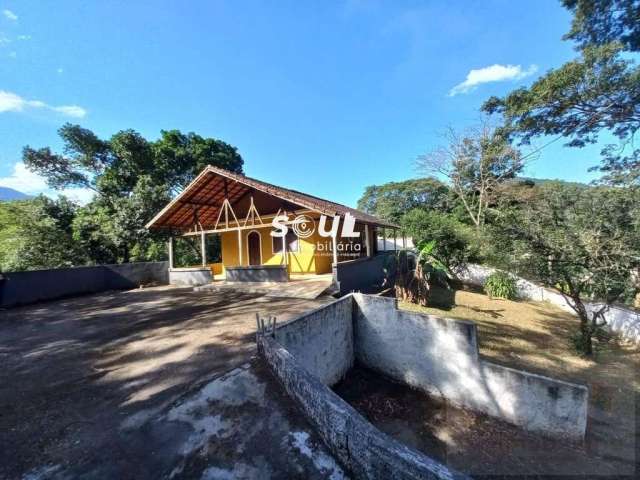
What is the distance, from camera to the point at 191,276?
11773mm

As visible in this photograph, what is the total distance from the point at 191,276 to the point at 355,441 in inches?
454

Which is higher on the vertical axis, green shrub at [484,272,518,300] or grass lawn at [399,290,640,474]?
green shrub at [484,272,518,300]

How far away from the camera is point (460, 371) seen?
5414 mm

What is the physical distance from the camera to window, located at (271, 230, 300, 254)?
39.4 ft

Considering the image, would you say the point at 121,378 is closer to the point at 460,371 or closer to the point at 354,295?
the point at 354,295

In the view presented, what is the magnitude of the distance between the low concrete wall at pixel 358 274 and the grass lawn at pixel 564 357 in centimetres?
192

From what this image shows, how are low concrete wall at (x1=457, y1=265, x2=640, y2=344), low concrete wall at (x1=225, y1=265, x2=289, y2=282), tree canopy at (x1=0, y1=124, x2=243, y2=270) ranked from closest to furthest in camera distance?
low concrete wall at (x1=457, y1=265, x2=640, y2=344), low concrete wall at (x1=225, y1=265, x2=289, y2=282), tree canopy at (x1=0, y1=124, x2=243, y2=270)

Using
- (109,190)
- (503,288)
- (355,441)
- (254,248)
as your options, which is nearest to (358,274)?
(254,248)

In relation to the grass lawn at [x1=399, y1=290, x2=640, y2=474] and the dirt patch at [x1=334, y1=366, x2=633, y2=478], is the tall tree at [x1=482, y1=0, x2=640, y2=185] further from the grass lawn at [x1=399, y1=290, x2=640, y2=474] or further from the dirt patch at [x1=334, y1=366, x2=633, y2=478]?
the dirt patch at [x1=334, y1=366, x2=633, y2=478]

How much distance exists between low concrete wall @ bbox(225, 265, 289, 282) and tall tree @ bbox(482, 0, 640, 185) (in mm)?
10335

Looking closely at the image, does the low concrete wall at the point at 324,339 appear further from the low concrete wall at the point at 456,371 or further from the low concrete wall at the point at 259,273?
the low concrete wall at the point at 259,273

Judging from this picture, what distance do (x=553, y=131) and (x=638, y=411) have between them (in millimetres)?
9790

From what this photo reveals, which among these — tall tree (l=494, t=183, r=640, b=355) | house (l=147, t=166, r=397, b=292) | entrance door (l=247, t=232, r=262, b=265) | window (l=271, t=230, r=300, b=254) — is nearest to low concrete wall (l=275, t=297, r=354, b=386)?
house (l=147, t=166, r=397, b=292)
